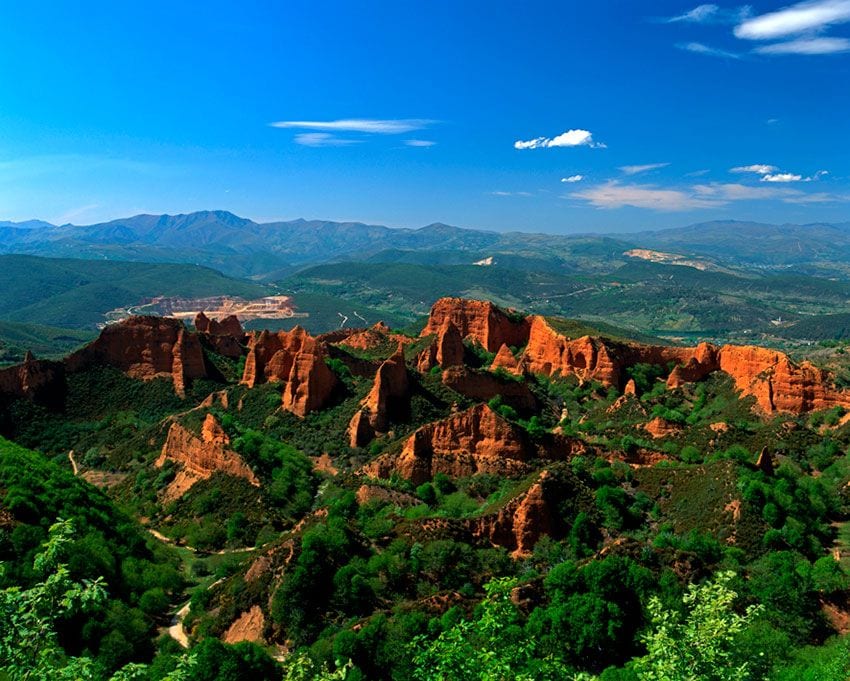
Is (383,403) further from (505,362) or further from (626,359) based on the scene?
(626,359)

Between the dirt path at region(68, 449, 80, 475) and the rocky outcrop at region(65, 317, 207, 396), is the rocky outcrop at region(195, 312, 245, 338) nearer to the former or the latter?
the rocky outcrop at region(65, 317, 207, 396)

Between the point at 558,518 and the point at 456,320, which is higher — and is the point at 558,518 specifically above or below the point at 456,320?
below

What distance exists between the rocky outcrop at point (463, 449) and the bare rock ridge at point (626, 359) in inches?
1185

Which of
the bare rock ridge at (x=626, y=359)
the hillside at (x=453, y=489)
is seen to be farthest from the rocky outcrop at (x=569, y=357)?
the hillside at (x=453, y=489)

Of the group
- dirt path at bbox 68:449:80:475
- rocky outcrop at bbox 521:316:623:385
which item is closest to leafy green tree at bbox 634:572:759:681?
dirt path at bbox 68:449:80:475

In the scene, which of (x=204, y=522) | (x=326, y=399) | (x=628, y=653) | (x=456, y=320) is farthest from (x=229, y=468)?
(x=456, y=320)

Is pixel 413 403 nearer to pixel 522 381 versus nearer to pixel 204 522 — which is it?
pixel 522 381

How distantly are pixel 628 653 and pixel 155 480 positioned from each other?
39607 millimetres

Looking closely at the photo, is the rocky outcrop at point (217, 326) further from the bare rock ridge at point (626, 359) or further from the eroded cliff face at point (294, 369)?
the bare rock ridge at point (626, 359)

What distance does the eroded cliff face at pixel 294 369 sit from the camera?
6278cm

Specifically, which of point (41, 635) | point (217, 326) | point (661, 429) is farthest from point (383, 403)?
point (217, 326)

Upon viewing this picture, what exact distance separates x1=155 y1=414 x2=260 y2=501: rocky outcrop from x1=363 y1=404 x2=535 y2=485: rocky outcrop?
36.8 feet

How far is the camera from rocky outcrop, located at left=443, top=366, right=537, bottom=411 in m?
64.6

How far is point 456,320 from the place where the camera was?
9481 cm
